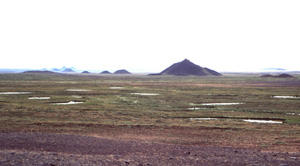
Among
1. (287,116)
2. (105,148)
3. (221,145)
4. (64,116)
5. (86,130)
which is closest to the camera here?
(105,148)

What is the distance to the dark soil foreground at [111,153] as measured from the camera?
1458 centimetres

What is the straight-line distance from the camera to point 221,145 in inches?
786

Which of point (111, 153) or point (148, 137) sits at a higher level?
point (111, 153)

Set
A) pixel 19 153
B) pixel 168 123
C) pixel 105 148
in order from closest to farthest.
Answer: pixel 19 153 → pixel 105 148 → pixel 168 123

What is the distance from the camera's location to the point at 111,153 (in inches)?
657

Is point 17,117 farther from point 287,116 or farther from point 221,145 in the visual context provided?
point 287,116

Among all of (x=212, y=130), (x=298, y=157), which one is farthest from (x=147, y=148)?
(x=212, y=130)

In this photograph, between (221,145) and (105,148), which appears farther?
(221,145)

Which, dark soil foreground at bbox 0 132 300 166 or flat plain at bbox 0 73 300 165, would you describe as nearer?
dark soil foreground at bbox 0 132 300 166

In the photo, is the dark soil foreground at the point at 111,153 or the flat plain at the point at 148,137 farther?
the flat plain at the point at 148,137

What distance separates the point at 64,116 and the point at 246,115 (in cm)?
1894

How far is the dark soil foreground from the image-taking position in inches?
574

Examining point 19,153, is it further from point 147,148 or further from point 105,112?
point 105,112

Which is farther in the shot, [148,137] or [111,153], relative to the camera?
[148,137]
